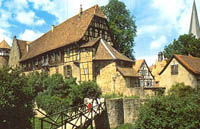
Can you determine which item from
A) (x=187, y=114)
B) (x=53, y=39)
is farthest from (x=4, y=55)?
(x=187, y=114)

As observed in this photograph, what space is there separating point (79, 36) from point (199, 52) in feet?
68.3

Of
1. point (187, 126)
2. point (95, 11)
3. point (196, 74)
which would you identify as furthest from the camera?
point (95, 11)

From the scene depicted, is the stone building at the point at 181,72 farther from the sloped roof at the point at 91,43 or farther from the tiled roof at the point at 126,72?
the sloped roof at the point at 91,43

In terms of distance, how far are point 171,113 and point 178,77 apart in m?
15.2

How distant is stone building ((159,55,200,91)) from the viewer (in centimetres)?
2176

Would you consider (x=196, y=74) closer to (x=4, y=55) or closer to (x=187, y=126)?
(x=187, y=126)

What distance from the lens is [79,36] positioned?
25.3 metres

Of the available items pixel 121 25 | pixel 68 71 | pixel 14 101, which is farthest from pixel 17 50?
pixel 14 101

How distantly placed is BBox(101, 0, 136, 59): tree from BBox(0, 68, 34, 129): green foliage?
22.7 metres

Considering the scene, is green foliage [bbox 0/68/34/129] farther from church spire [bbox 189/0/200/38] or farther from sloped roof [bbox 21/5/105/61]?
church spire [bbox 189/0/200/38]

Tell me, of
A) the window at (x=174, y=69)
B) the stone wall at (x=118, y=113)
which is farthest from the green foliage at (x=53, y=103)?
the window at (x=174, y=69)

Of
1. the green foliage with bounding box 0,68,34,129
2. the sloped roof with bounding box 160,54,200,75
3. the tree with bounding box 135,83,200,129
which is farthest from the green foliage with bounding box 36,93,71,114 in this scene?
the sloped roof with bounding box 160,54,200,75

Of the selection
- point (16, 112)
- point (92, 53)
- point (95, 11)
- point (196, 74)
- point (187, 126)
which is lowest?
point (187, 126)

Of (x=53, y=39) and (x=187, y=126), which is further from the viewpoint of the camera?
(x=53, y=39)
